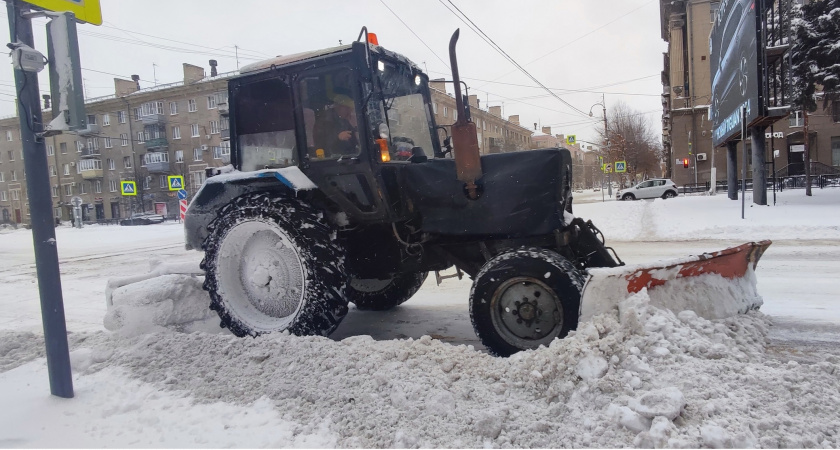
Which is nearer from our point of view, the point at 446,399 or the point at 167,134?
the point at 446,399

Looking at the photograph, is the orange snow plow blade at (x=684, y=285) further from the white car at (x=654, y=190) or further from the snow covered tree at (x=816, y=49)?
the white car at (x=654, y=190)

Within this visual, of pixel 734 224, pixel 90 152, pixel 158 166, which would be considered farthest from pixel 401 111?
pixel 90 152

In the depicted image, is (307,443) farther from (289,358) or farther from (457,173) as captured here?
(457,173)

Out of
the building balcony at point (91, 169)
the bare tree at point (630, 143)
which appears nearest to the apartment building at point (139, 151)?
the building balcony at point (91, 169)

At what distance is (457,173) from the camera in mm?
3697

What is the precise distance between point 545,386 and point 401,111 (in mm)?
2704

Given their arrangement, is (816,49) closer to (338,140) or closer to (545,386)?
(338,140)

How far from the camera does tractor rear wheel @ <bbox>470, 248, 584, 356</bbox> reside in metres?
3.32

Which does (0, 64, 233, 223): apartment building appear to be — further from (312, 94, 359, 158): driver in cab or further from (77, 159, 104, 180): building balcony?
(312, 94, 359, 158): driver in cab

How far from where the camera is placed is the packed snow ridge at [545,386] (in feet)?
7.29

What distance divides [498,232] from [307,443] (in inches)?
80.2

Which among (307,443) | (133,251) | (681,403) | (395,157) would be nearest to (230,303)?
(395,157)

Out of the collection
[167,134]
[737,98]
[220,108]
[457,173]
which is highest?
[167,134]

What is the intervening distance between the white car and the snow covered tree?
584 inches
